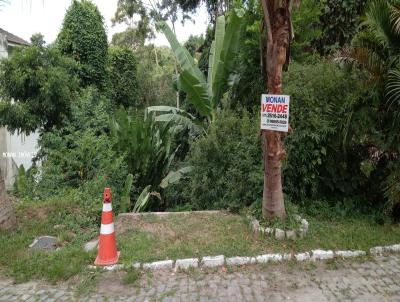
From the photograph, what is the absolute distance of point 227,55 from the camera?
7.80 metres

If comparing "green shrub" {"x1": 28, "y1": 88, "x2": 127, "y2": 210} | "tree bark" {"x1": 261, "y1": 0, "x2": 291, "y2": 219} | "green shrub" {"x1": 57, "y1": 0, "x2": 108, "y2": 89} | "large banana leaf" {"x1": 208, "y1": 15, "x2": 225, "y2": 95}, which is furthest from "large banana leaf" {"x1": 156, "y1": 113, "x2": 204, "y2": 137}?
"tree bark" {"x1": 261, "y1": 0, "x2": 291, "y2": 219}

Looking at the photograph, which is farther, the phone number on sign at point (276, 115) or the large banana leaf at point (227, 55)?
the large banana leaf at point (227, 55)

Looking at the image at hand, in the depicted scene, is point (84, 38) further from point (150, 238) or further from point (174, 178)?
point (150, 238)

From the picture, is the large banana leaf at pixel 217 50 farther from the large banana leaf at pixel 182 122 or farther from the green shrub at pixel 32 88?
the green shrub at pixel 32 88

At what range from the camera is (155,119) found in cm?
851

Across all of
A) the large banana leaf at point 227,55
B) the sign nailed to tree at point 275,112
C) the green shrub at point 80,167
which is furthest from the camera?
the large banana leaf at point 227,55

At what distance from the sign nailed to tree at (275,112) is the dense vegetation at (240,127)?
0.87 m

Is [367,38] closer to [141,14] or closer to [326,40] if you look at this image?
[326,40]

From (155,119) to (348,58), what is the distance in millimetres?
4626

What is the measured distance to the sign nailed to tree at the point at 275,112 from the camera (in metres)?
4.55

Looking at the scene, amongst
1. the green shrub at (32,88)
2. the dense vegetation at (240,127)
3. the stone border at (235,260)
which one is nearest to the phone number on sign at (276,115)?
the dense vegetation at (240,127)

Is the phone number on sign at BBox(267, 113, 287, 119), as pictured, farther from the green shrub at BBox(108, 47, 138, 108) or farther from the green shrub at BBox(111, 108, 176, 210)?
the green shrub at BBox(108, 47, 138, 108)

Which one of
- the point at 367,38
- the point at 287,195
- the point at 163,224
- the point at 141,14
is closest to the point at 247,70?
the point at 367,38

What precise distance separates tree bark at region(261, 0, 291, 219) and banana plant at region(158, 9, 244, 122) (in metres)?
2.75
